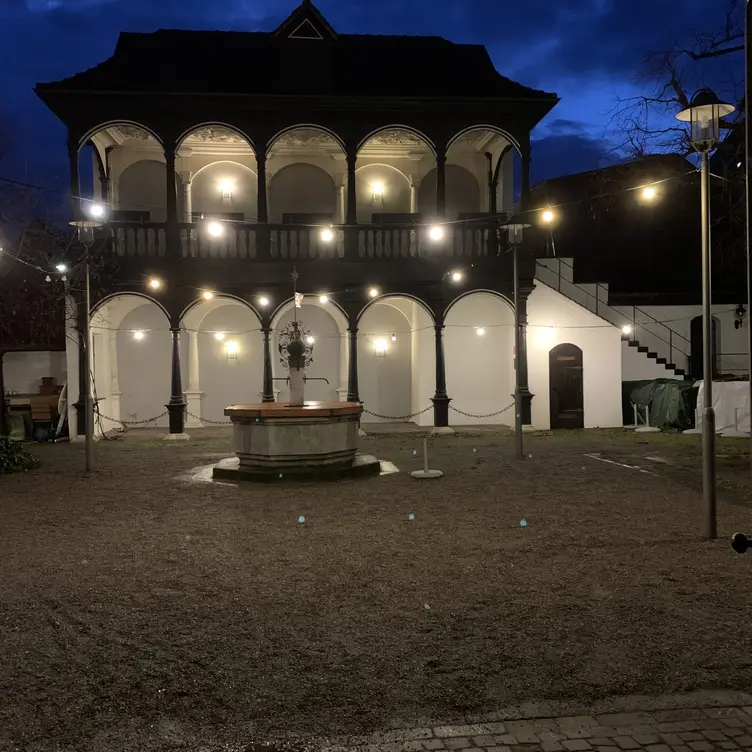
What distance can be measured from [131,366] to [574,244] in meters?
17.9

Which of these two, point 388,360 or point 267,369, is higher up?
point 388,360

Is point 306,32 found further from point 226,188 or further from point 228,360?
point 228,360

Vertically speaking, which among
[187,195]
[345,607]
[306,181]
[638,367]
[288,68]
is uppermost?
[288,68]

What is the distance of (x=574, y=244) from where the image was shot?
28453 millimetres

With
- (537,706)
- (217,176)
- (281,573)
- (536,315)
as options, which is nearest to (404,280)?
(536,315)

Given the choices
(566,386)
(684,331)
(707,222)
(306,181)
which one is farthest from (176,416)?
(684,331)

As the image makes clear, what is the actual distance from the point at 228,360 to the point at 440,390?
22.3ft

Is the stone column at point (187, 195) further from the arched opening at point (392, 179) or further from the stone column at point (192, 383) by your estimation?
the arched opening at point (392, 179)

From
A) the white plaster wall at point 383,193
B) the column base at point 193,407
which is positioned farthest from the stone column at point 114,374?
the white plaster wall at point 383,193

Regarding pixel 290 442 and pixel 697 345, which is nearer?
pixel 290 442

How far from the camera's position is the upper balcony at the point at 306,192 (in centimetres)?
1922

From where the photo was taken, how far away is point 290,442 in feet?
39.8

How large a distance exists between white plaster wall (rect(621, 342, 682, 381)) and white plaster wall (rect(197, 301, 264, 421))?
11358 millimetres

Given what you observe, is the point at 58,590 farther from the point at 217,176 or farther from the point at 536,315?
the point at 217,176
